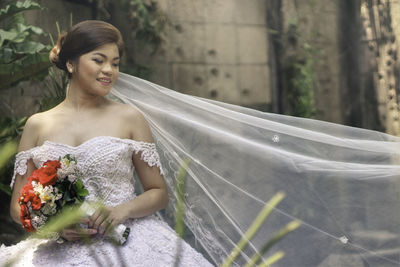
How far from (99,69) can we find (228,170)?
73cm

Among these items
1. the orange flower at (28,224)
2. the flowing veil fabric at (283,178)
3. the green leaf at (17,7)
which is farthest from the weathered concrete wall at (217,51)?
Result: the orange flower at (28,224)

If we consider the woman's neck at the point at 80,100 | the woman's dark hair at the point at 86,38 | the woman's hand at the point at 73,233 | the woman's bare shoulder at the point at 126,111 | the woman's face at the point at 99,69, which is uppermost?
the woman's dark hair at the point at 86,38

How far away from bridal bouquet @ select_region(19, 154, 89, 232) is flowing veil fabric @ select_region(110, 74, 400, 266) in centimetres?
68

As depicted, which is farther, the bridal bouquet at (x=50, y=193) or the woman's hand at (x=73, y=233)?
the woman's hand at (x=73, y=233)

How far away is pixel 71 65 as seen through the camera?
250cm

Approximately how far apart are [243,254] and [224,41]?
3.99 meters

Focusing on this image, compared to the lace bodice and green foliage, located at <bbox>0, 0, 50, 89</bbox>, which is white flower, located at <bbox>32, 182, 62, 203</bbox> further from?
green foliage, located at <bbox>0, 0, 50, 89</bbox>

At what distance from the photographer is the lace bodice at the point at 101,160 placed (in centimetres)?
235

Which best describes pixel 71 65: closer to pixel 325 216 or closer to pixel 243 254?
pixel 243 254

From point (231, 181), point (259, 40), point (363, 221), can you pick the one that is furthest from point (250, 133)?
point (259, 40)

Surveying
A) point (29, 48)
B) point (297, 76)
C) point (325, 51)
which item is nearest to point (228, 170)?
point (29, 48)

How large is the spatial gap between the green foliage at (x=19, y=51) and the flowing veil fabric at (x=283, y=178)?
131cm

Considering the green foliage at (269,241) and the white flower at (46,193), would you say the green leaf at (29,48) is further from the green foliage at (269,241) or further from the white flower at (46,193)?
the green foliage at (269,241)

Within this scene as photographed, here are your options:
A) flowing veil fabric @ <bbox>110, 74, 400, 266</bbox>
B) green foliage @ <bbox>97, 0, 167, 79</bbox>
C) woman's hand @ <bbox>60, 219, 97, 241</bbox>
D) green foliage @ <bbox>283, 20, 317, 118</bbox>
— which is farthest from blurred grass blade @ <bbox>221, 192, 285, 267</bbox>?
green foliage @ <bbox>283, 20, 317, 118</bbox>
